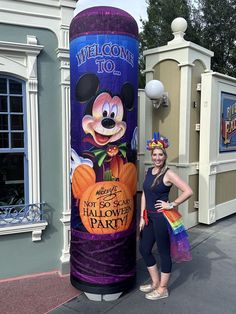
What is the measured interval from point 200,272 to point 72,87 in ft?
9.48

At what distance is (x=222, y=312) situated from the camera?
3.47 meters

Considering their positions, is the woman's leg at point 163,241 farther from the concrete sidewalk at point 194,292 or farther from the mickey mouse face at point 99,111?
the mickey mouse face at point 99,111

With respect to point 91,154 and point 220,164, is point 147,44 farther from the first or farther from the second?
point 91,154

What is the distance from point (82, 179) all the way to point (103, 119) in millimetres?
661

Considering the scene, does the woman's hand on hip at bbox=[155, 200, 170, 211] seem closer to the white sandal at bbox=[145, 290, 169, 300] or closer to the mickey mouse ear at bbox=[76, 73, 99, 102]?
the white sandal at bbox=[145, 290, 169, 300]

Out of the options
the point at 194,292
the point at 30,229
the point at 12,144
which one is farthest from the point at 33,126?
the point at 194,292

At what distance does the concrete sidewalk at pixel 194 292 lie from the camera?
3529 mm

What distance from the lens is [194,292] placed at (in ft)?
12.8

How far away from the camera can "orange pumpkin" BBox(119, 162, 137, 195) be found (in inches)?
140

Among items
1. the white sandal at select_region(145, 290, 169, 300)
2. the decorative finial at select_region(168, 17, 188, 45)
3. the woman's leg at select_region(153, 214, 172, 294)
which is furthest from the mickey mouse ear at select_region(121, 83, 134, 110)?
the decorative finial at select_region(168, 17, 188, 45)

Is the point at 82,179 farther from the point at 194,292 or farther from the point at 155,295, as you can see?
the point at 194,292

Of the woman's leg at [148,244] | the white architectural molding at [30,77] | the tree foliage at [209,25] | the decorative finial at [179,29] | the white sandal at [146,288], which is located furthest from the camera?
the tree foliage at [209,25]

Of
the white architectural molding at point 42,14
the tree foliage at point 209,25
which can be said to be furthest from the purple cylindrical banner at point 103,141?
the tree foliage at point 209,25

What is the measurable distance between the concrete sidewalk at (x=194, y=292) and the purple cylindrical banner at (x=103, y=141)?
0.20m
